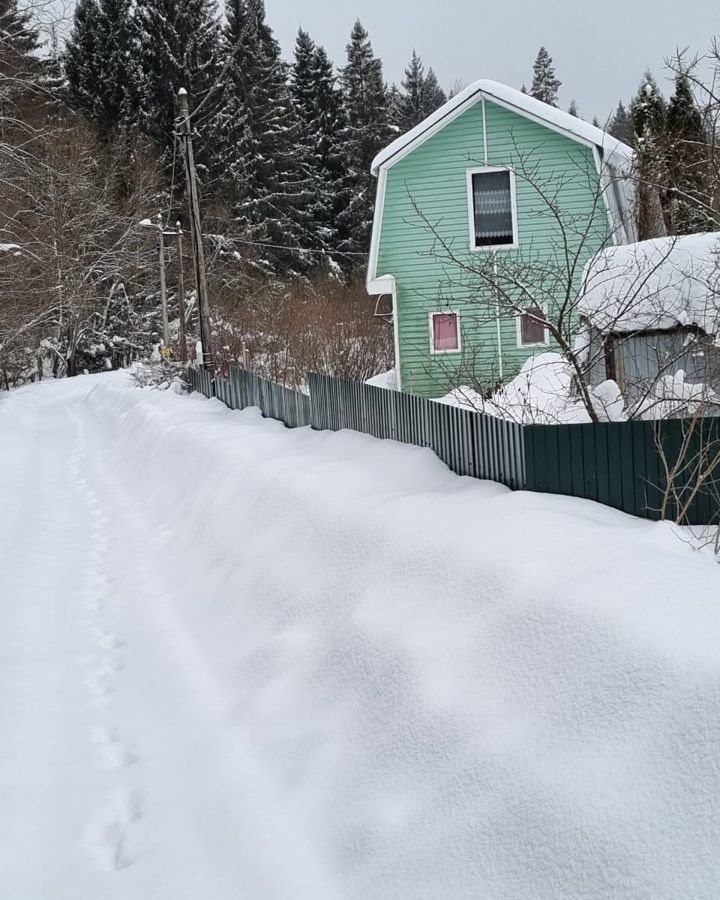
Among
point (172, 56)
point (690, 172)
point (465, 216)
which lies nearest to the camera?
point (690, 172)

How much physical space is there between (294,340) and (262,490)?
40.4ft

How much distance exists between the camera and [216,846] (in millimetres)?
3818

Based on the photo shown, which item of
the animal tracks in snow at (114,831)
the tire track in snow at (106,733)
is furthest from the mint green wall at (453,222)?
the animal tracks in snow at (114,831)

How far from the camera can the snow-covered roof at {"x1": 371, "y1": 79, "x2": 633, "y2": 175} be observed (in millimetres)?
17266

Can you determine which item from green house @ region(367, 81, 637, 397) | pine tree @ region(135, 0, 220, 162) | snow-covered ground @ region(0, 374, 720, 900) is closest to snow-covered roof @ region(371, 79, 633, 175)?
green house @ region(367, 81, 637, 397)

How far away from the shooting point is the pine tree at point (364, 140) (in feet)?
160

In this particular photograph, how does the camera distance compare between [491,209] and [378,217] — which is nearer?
[491,209]

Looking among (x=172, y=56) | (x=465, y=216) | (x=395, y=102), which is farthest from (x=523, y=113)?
(x=395, y=102)

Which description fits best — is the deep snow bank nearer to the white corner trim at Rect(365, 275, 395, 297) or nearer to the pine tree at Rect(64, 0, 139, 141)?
the white corner trim at Rect(365, 275, 395, 297)

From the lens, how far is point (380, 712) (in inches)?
175

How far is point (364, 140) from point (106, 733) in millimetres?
48066

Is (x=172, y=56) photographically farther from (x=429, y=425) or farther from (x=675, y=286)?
(x=429, y=425)

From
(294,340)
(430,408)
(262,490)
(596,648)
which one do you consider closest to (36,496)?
(262,490)

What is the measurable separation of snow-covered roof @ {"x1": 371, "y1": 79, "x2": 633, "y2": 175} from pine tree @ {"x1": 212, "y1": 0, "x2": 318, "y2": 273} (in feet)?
99.0
